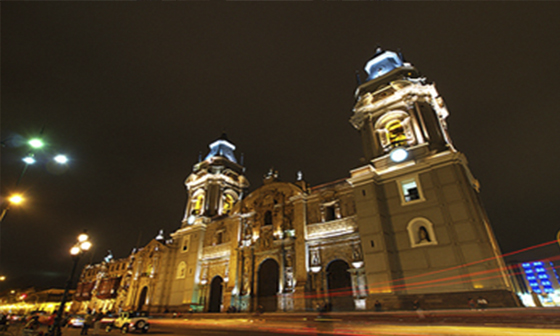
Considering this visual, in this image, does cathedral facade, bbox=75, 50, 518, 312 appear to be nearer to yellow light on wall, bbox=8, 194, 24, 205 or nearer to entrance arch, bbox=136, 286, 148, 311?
entrance arch, bbox=136, 286, 148, 311

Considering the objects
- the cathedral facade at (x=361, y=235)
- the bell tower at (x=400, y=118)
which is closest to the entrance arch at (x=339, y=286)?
the cathedral facade at (x=361, y=235)

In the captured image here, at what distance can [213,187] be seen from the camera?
127ft

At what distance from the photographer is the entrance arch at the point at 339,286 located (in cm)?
2227

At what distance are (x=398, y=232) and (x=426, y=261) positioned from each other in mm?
2635

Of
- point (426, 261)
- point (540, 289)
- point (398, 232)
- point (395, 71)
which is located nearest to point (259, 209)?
point (398, 232)

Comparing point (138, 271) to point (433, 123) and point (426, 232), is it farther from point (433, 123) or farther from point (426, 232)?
point (433, 123)

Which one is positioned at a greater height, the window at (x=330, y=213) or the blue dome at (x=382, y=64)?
the blue dome at (x=382, y=64)

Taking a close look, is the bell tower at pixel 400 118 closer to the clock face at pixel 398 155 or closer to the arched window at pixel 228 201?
the clock face at pixel 398 155

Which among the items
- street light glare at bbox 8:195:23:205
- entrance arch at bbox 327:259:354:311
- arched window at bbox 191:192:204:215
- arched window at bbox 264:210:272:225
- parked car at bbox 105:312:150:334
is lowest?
parked car at bbox 105:312:150:334

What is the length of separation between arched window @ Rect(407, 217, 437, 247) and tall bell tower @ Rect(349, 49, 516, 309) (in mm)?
62

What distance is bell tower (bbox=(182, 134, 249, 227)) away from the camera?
37.5 metres

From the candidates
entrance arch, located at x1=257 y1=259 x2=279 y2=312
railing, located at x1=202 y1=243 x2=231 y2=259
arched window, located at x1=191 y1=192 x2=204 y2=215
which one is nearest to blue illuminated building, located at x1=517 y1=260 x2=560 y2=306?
entrance arch, located at x1=257 y1=259 x2=279 y2=312

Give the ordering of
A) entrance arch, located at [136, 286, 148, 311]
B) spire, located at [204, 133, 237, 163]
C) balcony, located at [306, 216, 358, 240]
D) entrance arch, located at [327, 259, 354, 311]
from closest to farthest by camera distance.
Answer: entrance arch, located at [327, 259, 354, 311] → balcony, located at [306, 216, 358, 240] → entrance arch, located at [136, 286, 148, 311] → spire, located at [204, 133, 237, 163]

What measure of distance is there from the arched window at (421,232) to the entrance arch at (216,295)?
20.7 meters
